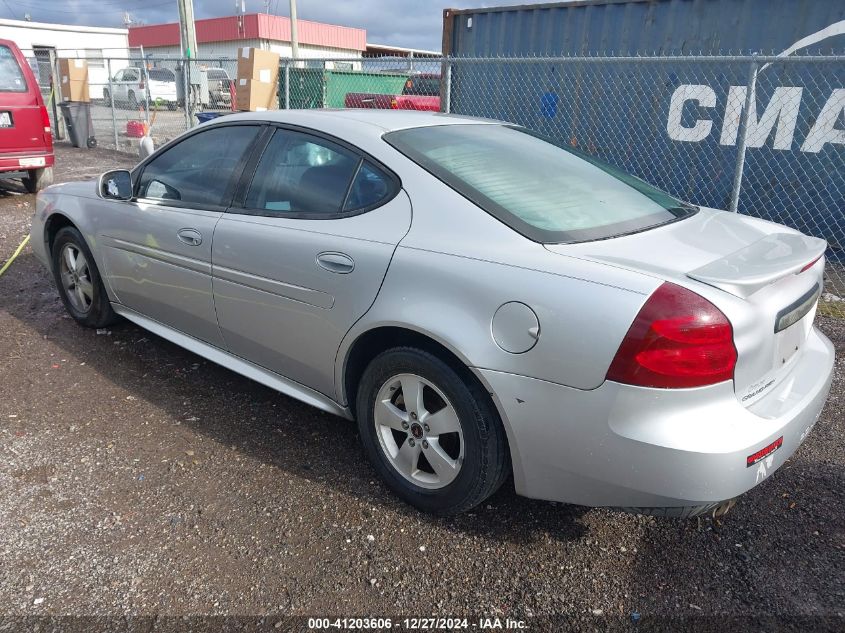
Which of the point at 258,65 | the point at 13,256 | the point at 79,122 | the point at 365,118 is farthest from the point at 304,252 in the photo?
the point at 79,122

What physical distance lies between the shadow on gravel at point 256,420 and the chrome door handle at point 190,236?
884mm

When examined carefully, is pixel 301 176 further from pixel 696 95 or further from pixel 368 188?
pixel 696 95

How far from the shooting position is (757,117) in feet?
23.0

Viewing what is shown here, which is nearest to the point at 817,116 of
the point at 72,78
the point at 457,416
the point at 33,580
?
the point at 457,416

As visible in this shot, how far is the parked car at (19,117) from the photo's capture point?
8.77 metres

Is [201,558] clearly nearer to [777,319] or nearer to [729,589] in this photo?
[729,589]

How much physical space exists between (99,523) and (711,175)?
6925 millimetres

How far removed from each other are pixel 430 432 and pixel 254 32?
160 ft

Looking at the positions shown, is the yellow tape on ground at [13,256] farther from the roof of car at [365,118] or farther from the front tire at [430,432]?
the front tire at [430,432]

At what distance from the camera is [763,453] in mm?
2174

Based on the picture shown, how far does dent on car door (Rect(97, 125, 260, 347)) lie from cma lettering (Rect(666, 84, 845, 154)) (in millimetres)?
5353

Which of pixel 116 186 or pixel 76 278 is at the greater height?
pixel 116 186

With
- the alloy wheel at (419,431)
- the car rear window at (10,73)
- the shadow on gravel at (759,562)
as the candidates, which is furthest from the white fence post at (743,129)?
the car rear window at (10,73)

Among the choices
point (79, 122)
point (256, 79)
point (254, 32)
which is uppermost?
point (254, 32)
